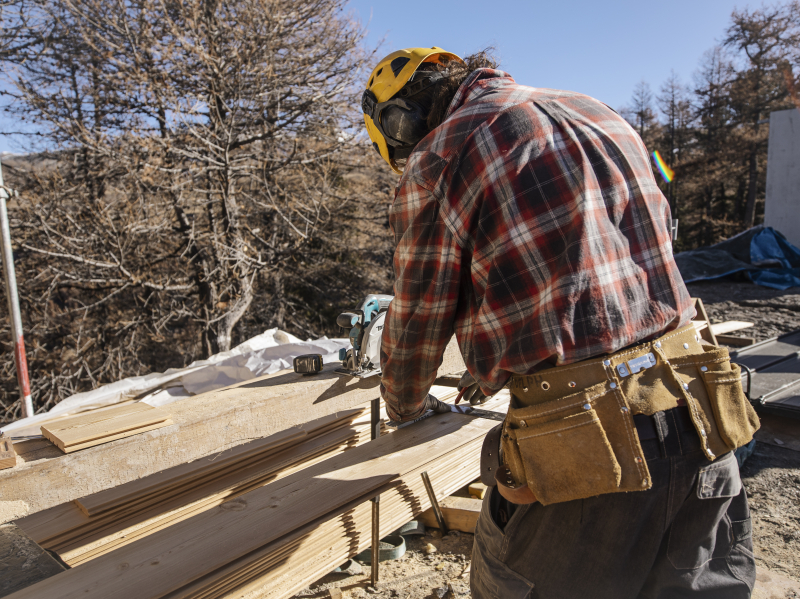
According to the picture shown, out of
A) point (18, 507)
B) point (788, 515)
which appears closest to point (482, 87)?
point (18, 507)

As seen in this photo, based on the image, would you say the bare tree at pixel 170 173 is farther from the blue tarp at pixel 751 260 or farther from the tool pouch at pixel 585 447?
the blue tarp at pixel 751 260

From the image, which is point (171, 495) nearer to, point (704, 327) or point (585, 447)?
point (585, 447)

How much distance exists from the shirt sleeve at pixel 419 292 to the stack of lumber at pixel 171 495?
4.90ft

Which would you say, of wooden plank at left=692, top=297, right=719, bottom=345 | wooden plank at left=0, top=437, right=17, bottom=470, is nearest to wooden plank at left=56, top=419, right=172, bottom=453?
wooden plank at left=0, top=437, right=17, bottom=470

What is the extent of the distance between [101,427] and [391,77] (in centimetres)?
182

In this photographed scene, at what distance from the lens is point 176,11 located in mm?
8086

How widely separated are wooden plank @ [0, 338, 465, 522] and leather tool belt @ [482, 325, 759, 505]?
5.10ft

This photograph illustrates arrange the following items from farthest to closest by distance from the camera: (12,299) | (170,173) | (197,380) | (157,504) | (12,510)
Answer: (170,173) → (12,299) → (197,380) → (157,504) → (12,510)

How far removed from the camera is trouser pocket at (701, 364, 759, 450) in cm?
121

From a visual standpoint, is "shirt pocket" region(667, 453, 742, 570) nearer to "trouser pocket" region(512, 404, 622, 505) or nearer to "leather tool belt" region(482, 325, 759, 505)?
"leather tool belt" region(482, 325, 759, 505)

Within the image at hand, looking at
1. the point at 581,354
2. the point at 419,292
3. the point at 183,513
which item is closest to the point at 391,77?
the point at 419,292

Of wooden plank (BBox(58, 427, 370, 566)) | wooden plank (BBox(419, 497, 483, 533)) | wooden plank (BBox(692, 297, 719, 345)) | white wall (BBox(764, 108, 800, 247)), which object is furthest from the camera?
white wall (BBox(764, 108, 800, 247))

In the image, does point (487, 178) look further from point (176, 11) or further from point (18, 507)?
point (176, 11)

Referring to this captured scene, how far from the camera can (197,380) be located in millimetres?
3883
